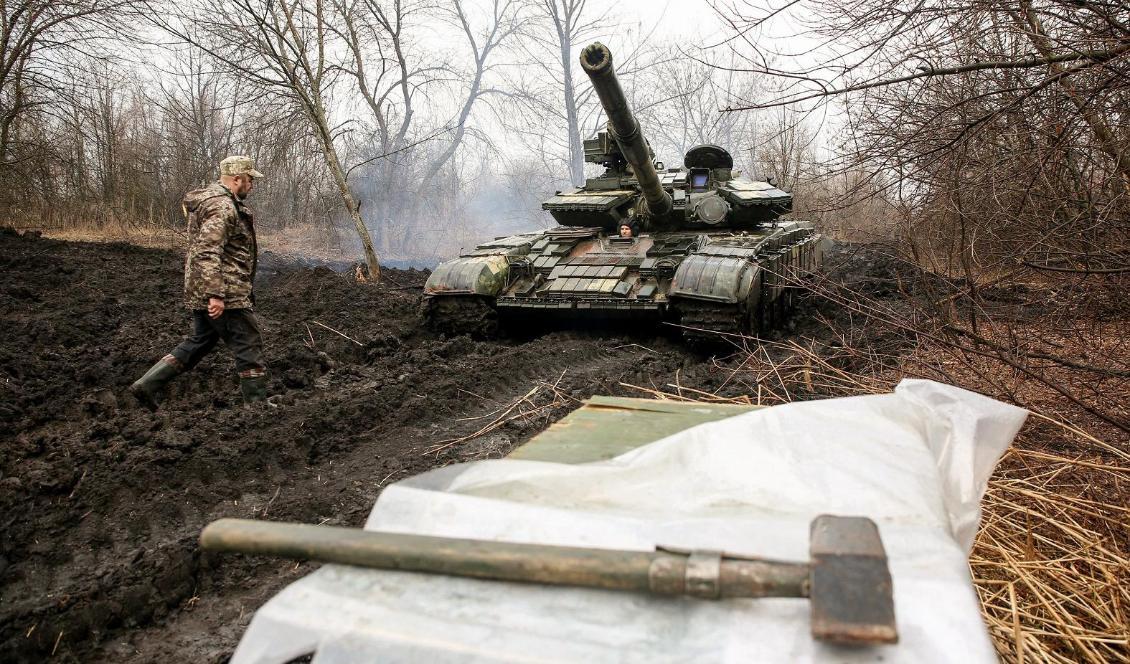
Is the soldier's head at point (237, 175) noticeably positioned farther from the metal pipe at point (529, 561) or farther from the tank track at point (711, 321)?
the metal pipe at point (529, 561)

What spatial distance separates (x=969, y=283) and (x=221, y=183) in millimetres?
5216

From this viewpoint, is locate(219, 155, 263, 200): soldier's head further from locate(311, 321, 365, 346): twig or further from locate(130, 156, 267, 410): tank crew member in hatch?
locate(311, 321, 365, 346): twig

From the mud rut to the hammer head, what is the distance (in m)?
2.75

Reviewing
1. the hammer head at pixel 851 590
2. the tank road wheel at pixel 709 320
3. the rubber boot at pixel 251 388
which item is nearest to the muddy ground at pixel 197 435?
the rubber boot at pixel 251 388

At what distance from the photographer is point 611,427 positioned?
2340 mm

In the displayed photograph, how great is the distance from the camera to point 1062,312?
14.5ft

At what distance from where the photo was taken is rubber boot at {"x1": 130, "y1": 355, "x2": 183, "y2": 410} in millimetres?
6207

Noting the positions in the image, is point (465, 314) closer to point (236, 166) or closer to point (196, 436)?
point (236, 166)

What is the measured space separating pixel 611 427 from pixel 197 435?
384cm

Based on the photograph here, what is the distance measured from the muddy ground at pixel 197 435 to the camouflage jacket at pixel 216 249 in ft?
2.79

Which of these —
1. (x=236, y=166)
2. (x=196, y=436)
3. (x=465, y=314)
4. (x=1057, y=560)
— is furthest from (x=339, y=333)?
(x=1057, y=560)

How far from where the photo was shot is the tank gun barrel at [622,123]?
20.8 ft

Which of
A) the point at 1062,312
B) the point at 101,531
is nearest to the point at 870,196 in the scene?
the point at 1062,312

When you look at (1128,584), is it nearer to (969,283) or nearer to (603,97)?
(969,283)
